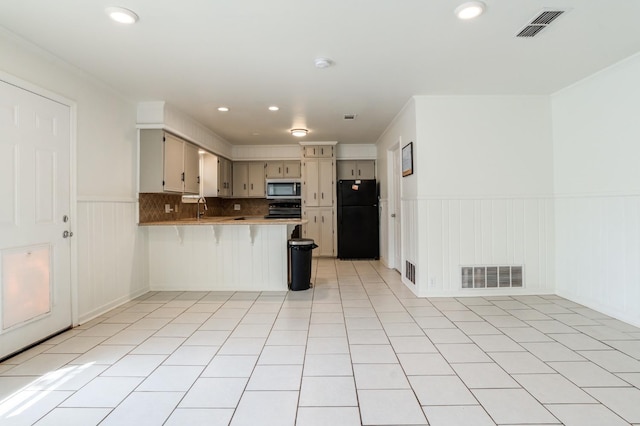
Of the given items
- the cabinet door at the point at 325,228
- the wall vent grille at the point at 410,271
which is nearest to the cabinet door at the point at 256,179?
the cabinet door at the point at 325,228

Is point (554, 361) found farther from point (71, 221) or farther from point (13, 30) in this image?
point (13, 30)

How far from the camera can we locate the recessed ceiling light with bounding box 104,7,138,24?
2.13 metres

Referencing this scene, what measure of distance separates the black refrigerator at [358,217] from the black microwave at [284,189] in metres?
0.91

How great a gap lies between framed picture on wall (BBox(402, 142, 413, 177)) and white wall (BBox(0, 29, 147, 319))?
3425mm

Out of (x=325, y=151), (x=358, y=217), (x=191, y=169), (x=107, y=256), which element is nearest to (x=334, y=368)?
(x=107, y=256)

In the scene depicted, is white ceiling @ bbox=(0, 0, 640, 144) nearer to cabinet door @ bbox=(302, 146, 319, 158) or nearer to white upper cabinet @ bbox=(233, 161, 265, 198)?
cabinet door @ bbox=(302, 146, 319, 158)

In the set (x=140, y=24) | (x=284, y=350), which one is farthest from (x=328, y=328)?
(x=140, y=24)

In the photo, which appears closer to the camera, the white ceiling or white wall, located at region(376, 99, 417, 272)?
the white ceiling

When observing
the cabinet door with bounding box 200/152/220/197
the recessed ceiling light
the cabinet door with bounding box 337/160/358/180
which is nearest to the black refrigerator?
the cabinet door with bounding box 337/160/358/180

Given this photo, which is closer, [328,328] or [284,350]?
[284,350]

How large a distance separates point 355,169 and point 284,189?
5.24 ft

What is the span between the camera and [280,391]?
6.38 ft

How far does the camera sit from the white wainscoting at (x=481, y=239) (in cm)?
394

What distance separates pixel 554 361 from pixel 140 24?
3.71m
